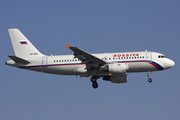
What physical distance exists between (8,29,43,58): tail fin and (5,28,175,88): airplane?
68cm

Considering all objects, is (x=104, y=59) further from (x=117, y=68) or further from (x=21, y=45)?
(x=21, y=45)

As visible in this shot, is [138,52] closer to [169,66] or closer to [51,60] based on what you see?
[169,66]

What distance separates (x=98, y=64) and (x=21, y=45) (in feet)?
43.5

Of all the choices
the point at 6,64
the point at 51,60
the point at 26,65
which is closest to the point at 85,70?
the point at 51,60

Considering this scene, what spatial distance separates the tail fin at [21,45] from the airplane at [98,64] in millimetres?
681

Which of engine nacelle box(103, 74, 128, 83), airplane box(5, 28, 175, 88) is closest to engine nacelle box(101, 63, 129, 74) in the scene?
airplane box(5, 28, 175, 88)

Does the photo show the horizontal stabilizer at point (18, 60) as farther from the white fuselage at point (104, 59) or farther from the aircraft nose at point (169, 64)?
the aircraft nose at point (169, 64)

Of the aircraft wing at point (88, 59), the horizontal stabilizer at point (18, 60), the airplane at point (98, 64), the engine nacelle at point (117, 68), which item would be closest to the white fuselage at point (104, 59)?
the airplane at point (98, 64)

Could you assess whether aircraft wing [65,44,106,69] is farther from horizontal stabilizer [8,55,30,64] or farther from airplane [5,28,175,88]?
horizontal stabilizer [8,55,30,64]

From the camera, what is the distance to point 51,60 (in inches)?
1823

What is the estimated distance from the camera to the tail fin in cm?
4872

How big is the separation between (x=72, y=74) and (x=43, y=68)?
4.25m

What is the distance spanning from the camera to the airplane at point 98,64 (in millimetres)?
43312

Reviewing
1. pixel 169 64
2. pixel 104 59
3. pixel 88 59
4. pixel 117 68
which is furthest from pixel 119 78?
pixel 169 64
